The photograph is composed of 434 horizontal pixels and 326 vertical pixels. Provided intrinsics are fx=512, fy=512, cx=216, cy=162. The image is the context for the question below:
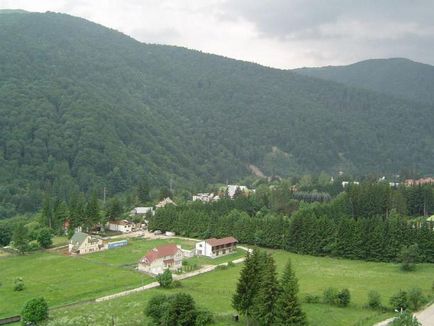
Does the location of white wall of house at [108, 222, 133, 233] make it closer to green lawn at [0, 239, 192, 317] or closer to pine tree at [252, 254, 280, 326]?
green lawn at [0, 239, 192, 317]

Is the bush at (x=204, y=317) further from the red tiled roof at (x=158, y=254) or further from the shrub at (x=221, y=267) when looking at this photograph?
the red tiled roof at (x=158, y=254)

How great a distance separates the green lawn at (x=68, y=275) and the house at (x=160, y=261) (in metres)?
1.54

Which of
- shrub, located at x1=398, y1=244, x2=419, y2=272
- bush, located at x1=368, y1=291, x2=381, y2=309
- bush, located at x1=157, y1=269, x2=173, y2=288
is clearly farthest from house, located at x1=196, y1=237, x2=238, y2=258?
bush, located at x1=368, y1=291, x2=381, y2=309

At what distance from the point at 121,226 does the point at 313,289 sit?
149ft

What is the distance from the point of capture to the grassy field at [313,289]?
136 ft

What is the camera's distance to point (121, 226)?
3420 inches

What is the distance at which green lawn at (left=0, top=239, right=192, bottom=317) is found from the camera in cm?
5049

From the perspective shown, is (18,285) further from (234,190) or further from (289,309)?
(234,190)

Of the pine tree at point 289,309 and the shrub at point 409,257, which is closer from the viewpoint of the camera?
the pine tree at point 289,309

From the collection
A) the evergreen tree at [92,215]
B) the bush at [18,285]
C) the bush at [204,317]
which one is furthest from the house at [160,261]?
the evergreen tree at [92,215]

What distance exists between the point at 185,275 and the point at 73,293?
12605 millimetres

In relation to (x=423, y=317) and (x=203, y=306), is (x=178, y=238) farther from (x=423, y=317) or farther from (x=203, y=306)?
(x=423, y=317)

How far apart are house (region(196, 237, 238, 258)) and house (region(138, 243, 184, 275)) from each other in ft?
21.2

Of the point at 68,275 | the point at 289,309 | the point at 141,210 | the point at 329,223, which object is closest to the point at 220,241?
the point at 329,223
